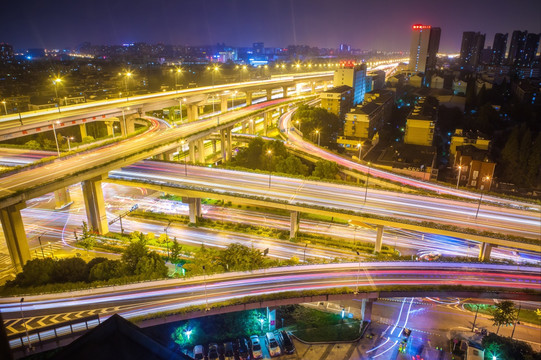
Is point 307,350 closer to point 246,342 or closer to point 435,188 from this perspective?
point 246,342

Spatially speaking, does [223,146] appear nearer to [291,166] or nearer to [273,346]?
[291,166]

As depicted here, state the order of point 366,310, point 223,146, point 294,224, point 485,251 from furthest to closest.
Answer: point 223,146 < point 294,224 < point 485,251 < point 366,310

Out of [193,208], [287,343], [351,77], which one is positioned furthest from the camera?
[351,77]

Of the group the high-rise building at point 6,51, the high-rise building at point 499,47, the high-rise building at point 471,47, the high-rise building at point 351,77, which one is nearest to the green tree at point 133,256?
the high-rise building at point 351,77

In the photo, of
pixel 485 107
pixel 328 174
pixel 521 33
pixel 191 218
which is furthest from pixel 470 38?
pixel 191 218

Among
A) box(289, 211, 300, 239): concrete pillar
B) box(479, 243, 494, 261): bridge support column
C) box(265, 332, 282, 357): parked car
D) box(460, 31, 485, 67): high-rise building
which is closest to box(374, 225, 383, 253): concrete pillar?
box(289, 211, 300, 239): concrete pillar

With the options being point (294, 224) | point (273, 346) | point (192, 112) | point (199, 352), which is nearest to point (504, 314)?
point (273, 346)

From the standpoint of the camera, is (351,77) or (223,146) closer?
(223,146)
